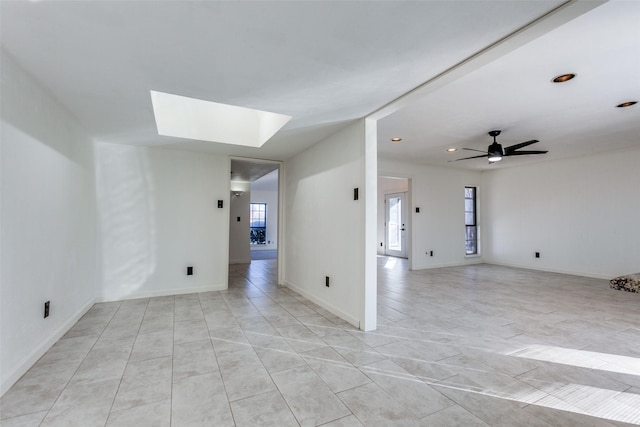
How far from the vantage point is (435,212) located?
6879 mm

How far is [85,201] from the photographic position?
11.4ft

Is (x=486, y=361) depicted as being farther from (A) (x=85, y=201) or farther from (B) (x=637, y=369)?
(A) (x=85, y=201)

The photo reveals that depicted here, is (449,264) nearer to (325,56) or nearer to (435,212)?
(435,212)

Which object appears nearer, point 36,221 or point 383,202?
point 36,221

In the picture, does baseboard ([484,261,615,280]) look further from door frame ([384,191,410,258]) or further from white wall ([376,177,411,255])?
white wall ([376,177,411,255])

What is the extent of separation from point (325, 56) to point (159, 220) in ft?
11.7

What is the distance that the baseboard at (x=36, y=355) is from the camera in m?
1.87

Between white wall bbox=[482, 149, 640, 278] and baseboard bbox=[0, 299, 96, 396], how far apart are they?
8.38m

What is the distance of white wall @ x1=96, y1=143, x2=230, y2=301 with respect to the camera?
396 centimetres

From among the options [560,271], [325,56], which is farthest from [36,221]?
[560,271]

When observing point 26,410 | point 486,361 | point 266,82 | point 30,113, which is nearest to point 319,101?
point 266,82

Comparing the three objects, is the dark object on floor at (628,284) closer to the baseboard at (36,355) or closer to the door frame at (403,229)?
the door frame at (403,229)

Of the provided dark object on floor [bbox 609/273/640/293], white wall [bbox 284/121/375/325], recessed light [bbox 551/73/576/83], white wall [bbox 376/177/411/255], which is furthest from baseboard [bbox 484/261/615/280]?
white wall [bbox 284/121/375/325]

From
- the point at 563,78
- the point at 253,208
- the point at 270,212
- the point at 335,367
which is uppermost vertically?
the point at 563,78
